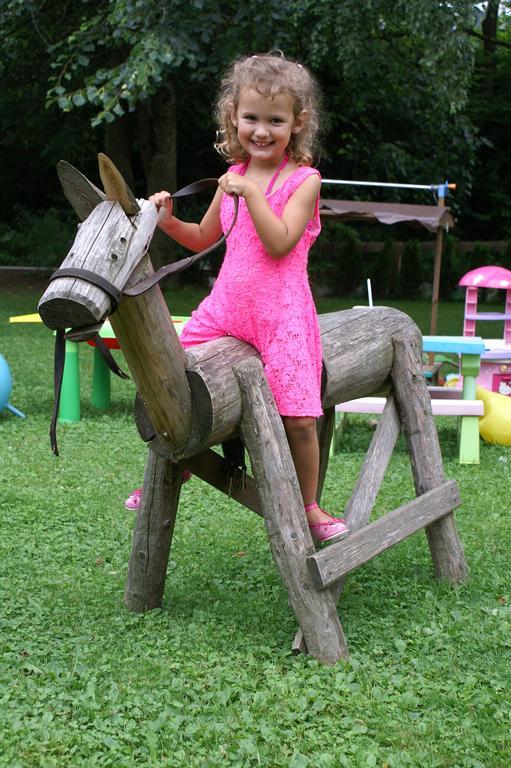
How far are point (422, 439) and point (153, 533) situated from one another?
4.25 feet

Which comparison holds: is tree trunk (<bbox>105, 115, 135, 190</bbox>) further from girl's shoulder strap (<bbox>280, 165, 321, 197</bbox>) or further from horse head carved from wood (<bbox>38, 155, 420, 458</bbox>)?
girl's shoulder strap (<bbox>280, 165, 321, 197</bbox>)

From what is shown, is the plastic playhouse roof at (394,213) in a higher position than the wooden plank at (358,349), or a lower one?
lower

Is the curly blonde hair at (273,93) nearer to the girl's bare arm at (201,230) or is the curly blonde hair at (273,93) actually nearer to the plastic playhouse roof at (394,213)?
the girl's bare arm at (201,230)

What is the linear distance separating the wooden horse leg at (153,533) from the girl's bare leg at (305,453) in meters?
0.48

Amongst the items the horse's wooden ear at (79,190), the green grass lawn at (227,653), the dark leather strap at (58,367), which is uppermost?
the horse's wooden ear at (79,190)

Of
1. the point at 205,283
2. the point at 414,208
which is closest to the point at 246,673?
the point at 414,208

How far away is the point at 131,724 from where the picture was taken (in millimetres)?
3041

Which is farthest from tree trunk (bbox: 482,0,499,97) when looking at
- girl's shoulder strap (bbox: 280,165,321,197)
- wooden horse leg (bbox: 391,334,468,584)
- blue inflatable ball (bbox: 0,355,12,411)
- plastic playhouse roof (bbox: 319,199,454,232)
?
girl's shoulder strap (bbox: 280,165,321,197)

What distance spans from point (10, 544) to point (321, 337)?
6.58ft

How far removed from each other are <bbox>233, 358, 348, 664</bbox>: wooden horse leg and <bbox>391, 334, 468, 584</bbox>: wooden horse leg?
103 centimetres

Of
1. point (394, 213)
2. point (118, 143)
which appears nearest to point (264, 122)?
point (394, 213)

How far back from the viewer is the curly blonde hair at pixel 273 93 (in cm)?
346

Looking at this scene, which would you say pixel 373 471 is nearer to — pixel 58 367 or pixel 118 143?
pixel 58 367

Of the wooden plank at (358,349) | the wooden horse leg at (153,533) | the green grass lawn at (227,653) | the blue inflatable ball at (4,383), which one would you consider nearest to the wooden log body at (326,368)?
the wooden plank at (358,349)
